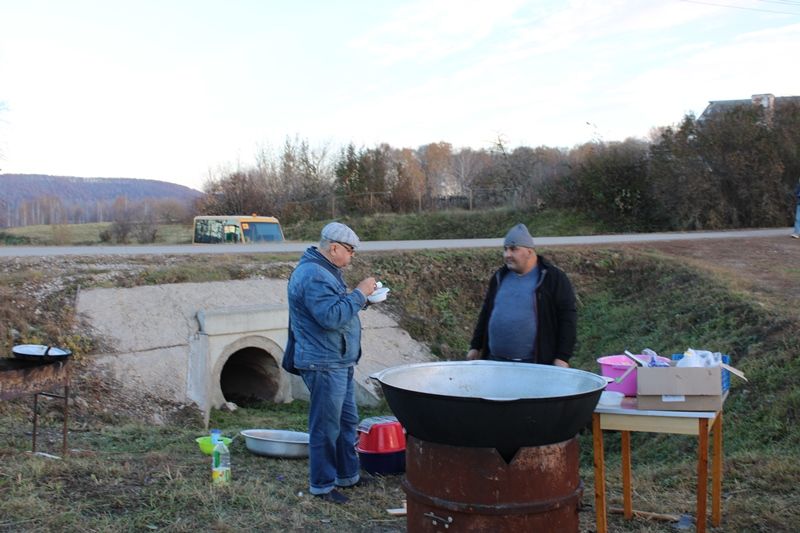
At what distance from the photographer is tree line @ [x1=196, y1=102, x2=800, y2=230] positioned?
22.0 m

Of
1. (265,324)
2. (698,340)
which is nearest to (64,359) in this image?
(265,324)

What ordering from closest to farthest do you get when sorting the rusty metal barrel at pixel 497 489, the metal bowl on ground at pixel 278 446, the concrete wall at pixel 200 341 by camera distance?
the rusty metal barrel at pixel 497 489
the metal bowl on ground at pixel 278 446
the concrete wall at pixel 200 341

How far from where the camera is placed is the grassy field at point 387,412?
520 cm

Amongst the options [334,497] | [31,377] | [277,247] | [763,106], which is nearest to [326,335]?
[334,497]

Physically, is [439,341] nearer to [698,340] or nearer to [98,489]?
[698,340]

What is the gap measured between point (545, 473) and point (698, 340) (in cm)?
729

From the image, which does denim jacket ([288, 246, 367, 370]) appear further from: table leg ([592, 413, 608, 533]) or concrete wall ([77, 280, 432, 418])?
concrete wall ([77, 280, 432, 418])

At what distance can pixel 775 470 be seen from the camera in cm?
577

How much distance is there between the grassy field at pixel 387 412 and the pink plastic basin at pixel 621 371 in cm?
88

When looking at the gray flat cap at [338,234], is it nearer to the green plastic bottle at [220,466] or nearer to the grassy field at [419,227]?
the green plastic bottle at [220,466]

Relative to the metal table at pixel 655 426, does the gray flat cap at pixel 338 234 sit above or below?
above

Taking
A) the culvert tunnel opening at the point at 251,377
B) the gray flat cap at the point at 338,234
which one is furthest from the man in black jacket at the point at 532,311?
the culvert tunnel opening at the point at 251,377

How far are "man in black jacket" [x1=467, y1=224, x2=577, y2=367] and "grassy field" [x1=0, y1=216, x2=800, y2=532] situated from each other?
1.17m

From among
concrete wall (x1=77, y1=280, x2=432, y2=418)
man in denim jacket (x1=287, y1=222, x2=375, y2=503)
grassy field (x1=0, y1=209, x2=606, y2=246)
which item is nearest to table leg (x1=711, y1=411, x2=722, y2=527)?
man in denim jacket (x1=287, y1=222, x2=375, y2=503)
